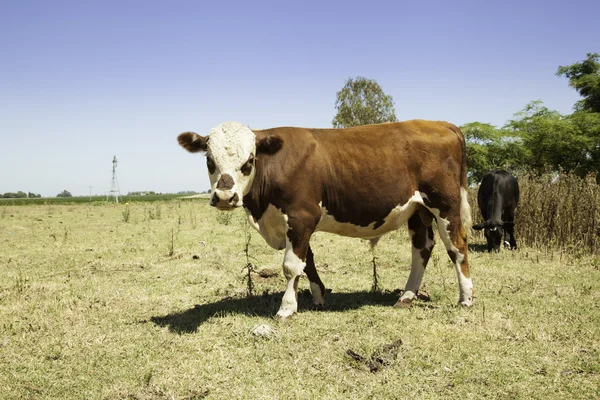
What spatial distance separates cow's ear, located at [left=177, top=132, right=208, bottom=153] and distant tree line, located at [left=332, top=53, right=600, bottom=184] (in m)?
33.5

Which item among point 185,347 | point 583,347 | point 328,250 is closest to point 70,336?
point 185,347

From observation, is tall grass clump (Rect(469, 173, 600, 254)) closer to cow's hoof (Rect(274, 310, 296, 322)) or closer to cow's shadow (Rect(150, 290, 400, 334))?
cow's shadow (Rect(150, 290, 400, 334))

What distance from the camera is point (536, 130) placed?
144ft

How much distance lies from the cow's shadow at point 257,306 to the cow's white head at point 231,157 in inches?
64.1

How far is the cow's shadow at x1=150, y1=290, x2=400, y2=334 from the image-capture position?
5.90 m

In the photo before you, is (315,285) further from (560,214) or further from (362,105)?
(362,105)

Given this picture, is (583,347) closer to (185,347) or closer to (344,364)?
(344,364)

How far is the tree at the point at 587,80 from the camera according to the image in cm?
4016

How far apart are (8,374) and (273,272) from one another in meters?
4.56

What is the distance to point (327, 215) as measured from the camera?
617 cm

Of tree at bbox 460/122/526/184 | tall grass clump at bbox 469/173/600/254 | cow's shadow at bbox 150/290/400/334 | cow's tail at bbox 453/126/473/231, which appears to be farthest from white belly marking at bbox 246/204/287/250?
tree at bbox 460/122/526/184

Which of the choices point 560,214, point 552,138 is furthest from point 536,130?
point 560,214

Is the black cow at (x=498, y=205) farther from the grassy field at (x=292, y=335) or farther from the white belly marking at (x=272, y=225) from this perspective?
the white belly marking at (x=272, y=225)

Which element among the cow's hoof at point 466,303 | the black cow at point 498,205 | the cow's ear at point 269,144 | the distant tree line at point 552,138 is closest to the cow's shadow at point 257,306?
the cow's hoof at point 466,303
